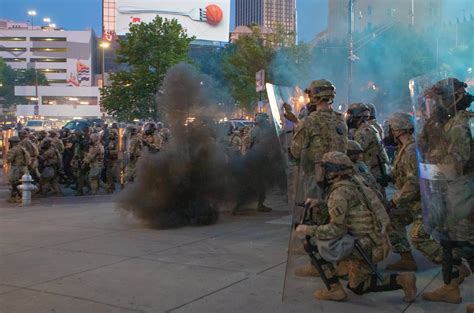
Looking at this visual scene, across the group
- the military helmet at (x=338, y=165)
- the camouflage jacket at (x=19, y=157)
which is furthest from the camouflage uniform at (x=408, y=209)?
the camouflage jacket at (x=19, y=157)

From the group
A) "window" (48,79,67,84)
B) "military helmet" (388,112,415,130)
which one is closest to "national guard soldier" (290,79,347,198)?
"military helmet" (388,112,415,130)

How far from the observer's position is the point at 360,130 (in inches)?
253

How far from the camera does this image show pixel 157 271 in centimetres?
571

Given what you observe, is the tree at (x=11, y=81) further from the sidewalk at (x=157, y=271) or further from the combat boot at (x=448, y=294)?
the combat boot at (x=448, y=294)

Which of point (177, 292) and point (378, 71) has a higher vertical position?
point (378, 71)

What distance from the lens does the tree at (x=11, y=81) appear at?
8162 cm

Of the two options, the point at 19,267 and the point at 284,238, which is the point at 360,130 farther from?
the point at 19,267

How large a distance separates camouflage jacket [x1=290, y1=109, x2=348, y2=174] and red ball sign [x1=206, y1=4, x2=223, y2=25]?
85274 millimetres

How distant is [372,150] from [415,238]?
155 centimetres

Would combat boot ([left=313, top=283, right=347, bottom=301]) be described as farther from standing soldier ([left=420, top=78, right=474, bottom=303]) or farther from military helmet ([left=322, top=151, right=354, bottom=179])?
military helmet ([left=322, top=151, right=354, bottom=179])

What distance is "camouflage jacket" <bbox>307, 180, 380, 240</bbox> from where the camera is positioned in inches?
169

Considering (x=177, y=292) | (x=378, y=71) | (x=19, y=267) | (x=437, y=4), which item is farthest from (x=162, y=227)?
(x=378, y=71)

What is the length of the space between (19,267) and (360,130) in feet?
13.6

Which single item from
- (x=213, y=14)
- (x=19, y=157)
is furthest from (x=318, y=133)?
(x=213, y=14)
